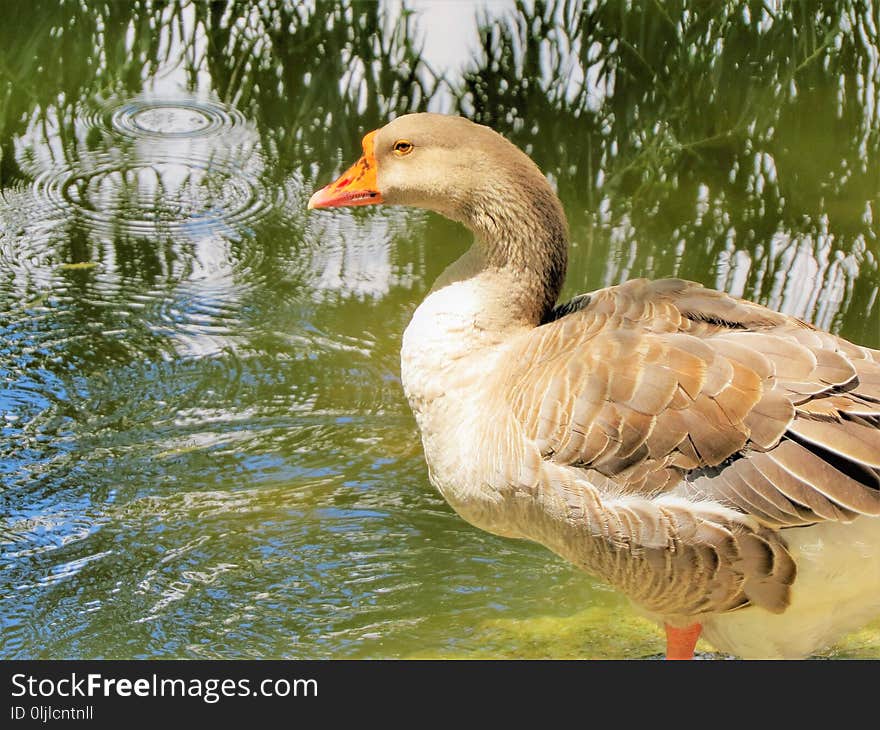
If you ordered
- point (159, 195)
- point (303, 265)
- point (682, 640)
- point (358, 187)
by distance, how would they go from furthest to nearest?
1. point (159, 195)
2. point (303, 265)
3. point (358, 187)
4. point (682, 640)

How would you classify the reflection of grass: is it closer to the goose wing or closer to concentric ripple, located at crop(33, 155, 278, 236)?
the goose wing

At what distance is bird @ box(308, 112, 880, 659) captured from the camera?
126 inches

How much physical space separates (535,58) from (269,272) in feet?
7.42

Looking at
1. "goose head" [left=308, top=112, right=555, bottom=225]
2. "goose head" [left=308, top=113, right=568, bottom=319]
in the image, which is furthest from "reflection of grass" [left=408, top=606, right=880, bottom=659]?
"goose head" [left=308, top=112, right=555, bottom=225]

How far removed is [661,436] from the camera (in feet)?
10.6

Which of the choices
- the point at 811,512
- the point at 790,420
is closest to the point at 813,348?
the point at 790,420

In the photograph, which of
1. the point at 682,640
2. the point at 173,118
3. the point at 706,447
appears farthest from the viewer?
the point at 173,118

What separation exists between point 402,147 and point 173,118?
349 cm

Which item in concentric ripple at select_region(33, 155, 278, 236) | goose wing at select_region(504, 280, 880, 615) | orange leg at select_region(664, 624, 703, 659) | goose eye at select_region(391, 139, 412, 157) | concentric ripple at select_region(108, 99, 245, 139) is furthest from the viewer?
concentric ripple at select_region(108, 99, 245, 139)

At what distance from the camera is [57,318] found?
17.4ft

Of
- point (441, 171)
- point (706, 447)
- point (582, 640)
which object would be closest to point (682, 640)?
point (582, 640)

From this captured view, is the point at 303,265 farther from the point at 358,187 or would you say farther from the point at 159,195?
the point at 358,187

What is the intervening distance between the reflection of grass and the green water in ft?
0.05

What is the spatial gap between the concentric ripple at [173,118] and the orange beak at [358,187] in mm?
3076
